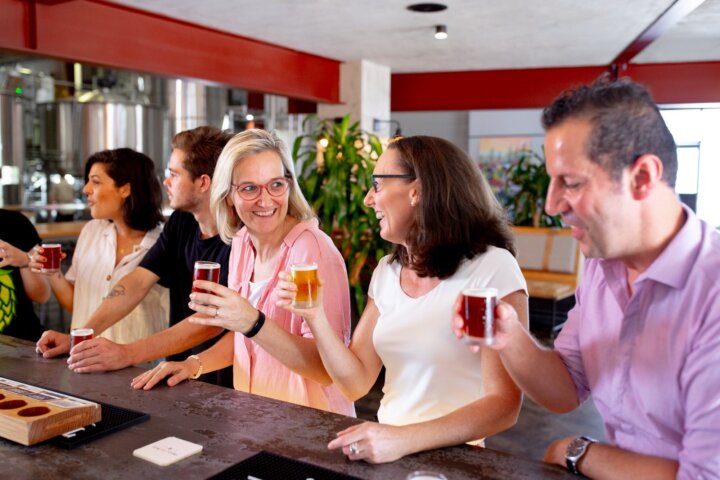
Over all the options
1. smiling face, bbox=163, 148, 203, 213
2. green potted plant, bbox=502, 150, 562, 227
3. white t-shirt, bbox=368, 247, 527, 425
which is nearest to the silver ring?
white t-shirt, bbox=368, 247, 527, 425

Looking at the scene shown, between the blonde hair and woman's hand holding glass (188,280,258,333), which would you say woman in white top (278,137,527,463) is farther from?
the blonde hair

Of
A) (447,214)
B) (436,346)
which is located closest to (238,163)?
(447,214)

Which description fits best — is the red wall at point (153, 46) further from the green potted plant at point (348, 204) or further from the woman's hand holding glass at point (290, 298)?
the woman's hand holding glass at point (290, 298)

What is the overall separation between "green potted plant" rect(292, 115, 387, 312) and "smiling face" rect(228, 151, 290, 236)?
3225 mm

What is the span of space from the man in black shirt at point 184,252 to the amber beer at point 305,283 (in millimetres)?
793

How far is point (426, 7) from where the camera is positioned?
5.62m

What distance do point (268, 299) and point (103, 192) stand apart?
4.25ft

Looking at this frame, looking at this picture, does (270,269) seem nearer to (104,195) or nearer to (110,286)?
(110,286)

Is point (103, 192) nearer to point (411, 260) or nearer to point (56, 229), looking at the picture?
point (411, 260)

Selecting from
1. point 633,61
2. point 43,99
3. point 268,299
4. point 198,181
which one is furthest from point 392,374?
point 43,99

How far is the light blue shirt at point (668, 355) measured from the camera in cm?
130

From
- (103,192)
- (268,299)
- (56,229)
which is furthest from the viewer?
(56,229)

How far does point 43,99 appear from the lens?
38.1 feet

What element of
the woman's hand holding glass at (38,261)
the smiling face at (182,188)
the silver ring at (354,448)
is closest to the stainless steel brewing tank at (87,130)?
the woman's hand holding glass at (38,261)
